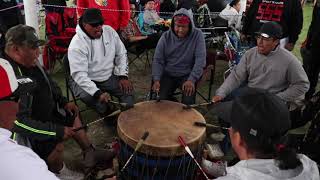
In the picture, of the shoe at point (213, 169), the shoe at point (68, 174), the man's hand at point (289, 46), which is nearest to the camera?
the shoe at point (213, 169)

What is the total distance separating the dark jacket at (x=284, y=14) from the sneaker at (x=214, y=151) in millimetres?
2152

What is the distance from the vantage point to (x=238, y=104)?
1.75m

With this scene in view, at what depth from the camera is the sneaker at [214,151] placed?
3.60 meters

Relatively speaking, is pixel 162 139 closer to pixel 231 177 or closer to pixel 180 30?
pixel 231 177

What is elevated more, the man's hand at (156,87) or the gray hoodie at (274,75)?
the gray hoodie at (274,75)

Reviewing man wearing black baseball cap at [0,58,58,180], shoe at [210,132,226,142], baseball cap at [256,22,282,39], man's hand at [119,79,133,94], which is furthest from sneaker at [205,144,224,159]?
man wearing black baseball cap at [0,58,58,180]

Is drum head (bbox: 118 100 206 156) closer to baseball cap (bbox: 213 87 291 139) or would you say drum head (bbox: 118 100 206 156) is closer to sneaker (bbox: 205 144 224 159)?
sneaker (bbox: 205 144 224 159)

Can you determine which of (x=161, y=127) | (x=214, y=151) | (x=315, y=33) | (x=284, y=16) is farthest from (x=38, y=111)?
(x=315, y=33)

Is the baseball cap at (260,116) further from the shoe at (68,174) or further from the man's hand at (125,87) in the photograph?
the man's hand at (125,87)

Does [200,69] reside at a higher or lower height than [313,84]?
higher

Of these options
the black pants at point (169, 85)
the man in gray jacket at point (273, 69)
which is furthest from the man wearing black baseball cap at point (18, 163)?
the black pants at point (169, 85)

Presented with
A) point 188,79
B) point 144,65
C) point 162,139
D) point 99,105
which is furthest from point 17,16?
point 162,139

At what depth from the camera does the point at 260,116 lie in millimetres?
1661

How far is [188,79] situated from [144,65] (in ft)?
7.81
